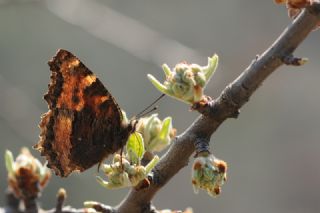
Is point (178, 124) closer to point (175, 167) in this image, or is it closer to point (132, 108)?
point (132, 108)

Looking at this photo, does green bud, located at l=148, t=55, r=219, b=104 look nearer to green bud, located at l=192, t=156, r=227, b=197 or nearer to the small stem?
green bud, located at l=192, t=156, r=227, b=197

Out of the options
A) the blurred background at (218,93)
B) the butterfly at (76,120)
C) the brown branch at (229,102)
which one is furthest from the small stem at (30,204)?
the blurred background at (218,93)

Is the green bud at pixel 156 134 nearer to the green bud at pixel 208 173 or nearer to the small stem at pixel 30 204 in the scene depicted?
the green bud at pixel 208 173

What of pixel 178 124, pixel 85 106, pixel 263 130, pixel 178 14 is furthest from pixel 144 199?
pixel 178 14

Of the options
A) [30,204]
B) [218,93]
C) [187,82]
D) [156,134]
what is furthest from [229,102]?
[218,93]

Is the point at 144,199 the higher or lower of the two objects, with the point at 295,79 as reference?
lower

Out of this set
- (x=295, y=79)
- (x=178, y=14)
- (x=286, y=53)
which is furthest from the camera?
(x=178, y=14)
